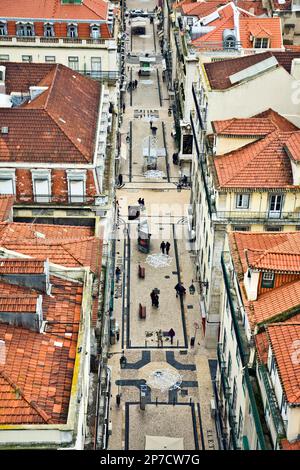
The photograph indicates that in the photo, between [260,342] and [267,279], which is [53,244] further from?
[260,342]

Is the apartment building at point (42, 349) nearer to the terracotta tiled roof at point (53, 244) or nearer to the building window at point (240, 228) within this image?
the terracotta tiled roof at point (53, 244)

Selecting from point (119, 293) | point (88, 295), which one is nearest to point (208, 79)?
point (119, 293)

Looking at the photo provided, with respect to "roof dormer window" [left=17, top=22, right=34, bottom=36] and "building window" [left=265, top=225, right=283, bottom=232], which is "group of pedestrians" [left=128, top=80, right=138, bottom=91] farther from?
"building window" [left=265, top=225, right=283, bottom=232]

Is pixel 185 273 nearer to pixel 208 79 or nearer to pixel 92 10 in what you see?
pixel 208 79

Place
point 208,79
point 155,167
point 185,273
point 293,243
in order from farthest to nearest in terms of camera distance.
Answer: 1. point 155,167
2. point 185,273
3. point 208,79
4. point 293,243

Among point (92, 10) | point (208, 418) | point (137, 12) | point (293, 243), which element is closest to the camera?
point (293, 243)

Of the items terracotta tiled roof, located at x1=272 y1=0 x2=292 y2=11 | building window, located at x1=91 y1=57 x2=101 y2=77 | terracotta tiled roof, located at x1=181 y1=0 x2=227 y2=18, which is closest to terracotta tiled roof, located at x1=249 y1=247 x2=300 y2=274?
building window, located at x1=91 y1=57 x2=101 y2=77

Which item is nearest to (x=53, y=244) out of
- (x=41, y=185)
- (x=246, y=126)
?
(x=41, y=185)
